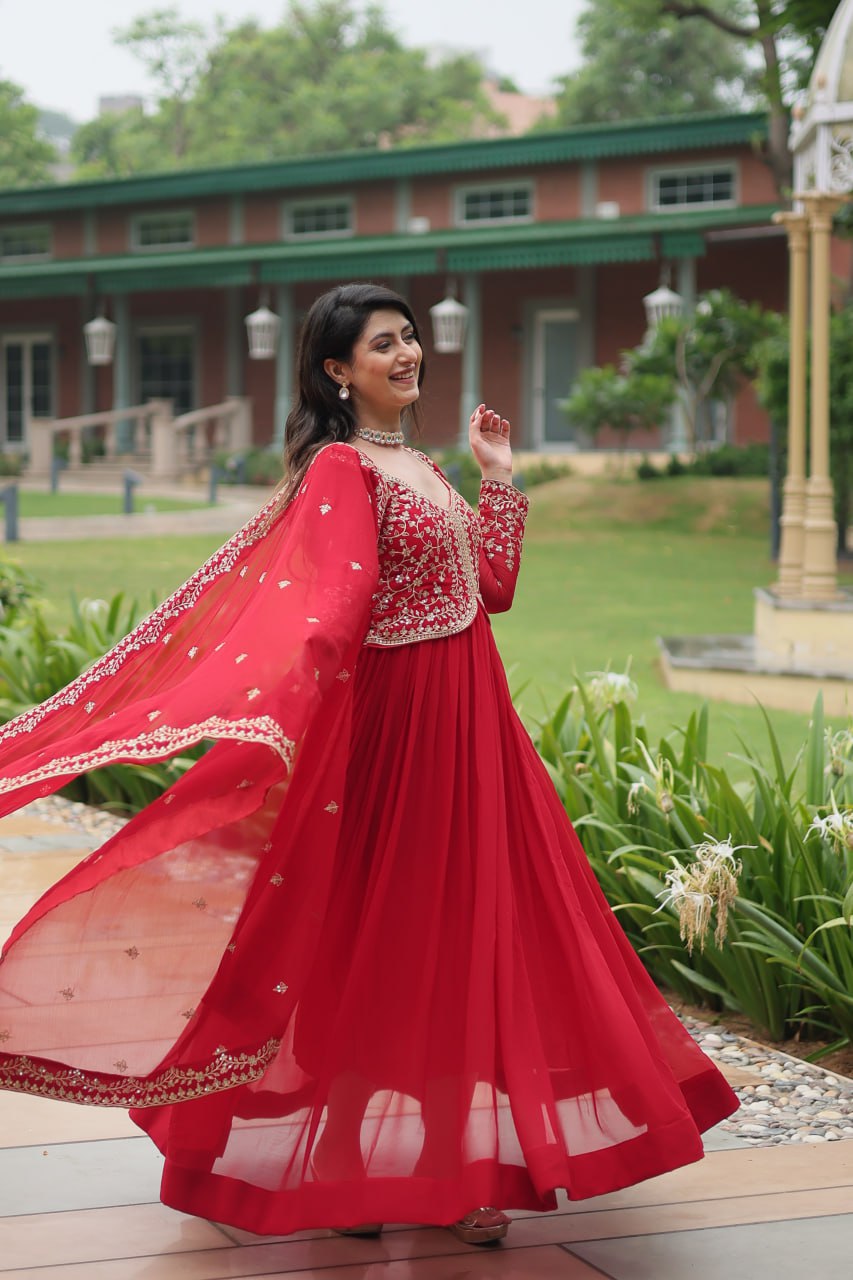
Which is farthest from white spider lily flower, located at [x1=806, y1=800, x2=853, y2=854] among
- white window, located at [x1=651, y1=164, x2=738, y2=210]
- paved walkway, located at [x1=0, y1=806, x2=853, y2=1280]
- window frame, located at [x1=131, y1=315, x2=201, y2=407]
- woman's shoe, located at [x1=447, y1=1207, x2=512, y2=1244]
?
window frame, located at [x1=131, y1=315, x2=201, y2=407]

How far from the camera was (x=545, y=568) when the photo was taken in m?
15.3

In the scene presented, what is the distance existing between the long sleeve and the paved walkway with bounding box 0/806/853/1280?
1.13 meters

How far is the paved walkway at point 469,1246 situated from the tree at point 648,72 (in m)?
36.8

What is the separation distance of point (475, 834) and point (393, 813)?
146mm

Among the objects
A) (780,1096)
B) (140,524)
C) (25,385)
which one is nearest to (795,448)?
(780,1096)

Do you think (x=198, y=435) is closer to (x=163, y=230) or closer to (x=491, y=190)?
(x=163, y=230)

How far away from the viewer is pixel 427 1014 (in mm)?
2678

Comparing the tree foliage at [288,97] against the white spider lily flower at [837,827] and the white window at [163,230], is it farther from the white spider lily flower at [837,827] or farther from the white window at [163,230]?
the white spider lily flower at [837,827]

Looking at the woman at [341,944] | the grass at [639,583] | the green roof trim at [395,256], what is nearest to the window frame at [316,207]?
the green roof trim at [395,256]

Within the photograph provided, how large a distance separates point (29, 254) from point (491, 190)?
10.3 metres

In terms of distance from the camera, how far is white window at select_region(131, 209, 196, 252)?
100 feet

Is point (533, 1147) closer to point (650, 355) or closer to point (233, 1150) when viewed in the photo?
point (233, 1150)

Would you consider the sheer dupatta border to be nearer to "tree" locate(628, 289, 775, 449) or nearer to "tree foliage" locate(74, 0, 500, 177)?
"tree" locate(628, 289, 775, 449)

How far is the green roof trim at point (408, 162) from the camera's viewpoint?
25.0 m
